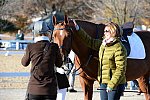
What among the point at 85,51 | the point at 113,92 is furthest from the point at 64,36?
the point at 113,92

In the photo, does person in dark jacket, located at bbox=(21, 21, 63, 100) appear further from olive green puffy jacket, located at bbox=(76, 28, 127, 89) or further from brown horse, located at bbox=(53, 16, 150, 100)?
brown horse, located at bbox=(53, 16, 150, 100)

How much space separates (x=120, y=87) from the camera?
639cm

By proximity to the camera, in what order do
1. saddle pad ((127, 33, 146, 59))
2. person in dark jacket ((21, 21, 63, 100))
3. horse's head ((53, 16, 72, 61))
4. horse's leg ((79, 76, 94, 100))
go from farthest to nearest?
saddle pad ((127, 33, 146, 59)) < horse's leg ((79, 76, 94, 100)) < horse's head ((53, 16, 72, 61)) < person in dark jacket ((21, 21, 63, 100))

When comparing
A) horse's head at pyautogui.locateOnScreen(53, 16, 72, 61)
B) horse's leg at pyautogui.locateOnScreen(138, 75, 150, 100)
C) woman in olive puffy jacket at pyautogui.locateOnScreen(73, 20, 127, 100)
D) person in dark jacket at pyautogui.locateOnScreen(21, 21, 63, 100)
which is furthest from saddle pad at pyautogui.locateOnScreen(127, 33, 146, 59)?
person in dark jacket at pyautogui.locateOnScreen(21, 21, 63, 100)

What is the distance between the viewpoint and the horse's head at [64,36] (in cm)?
694

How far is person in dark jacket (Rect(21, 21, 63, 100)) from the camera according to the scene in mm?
5590

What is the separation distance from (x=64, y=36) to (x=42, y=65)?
151 cm

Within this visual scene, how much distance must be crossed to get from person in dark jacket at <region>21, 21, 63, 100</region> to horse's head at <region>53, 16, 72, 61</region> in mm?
1245

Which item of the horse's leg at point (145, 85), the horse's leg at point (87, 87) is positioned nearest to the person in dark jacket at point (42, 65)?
the horse's leg at point (87, 87)

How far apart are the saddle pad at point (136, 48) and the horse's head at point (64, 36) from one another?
129 cm

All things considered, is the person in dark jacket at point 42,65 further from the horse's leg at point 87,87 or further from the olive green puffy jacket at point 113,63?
the horse's leg at point 87,87

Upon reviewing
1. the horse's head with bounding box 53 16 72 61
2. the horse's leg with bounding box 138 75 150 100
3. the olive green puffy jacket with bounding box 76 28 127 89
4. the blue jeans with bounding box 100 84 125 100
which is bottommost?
the horse's leg with bounding box 138 75 150 100

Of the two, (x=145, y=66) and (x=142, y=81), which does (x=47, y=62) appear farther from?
(x=142, y=81)

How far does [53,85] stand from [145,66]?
2980 millimetres
